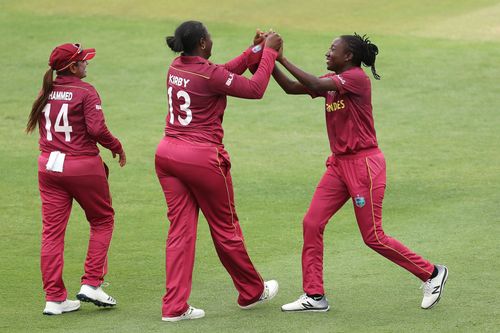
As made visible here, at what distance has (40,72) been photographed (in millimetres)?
19672

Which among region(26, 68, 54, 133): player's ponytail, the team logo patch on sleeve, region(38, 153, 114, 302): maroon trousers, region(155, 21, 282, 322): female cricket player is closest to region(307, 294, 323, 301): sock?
region(155, 21, 282, 322): female cricket player

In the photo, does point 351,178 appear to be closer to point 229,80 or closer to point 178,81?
point 229,80

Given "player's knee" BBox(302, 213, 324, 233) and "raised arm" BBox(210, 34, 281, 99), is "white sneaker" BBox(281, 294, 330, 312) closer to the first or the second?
"player's knee" BBox(302, 213, 324, 233)

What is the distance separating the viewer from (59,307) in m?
8.45

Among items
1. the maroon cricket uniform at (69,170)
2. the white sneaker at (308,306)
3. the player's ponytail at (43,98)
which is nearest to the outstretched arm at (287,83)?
the maroon cricket uniform at (69,170)

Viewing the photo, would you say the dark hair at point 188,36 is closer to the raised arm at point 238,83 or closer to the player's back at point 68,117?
the raised arm at point 238,83

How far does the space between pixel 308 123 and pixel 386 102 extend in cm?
176

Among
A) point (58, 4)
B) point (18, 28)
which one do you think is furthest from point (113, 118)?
point (58, 4)

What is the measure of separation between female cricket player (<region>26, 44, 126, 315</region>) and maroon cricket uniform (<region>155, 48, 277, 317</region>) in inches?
24.5

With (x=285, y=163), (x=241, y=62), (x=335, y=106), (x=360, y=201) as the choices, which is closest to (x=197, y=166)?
(x=241, y=62)

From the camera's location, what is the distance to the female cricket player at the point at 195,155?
810 cm

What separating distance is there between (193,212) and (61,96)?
4.60ft

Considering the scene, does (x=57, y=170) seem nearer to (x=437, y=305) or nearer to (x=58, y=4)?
(x=437, y=305)

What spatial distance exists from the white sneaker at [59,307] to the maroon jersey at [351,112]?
2.46 m
